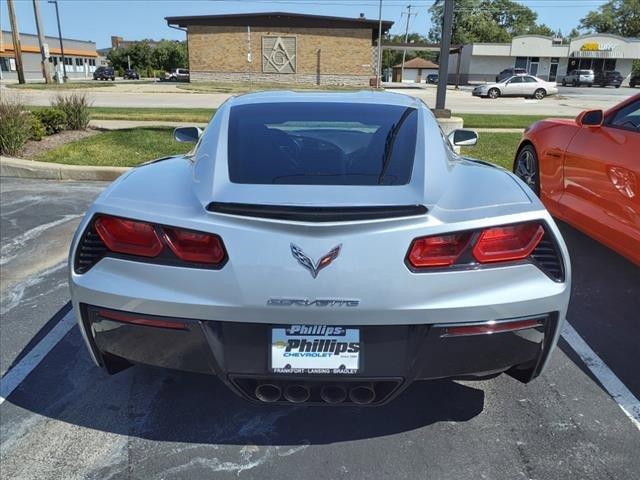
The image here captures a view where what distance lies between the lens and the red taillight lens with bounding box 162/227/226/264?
6.53ft

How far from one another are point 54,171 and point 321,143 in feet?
21.5

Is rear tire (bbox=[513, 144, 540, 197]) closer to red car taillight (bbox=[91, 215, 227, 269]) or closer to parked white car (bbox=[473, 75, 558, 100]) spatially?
red car taillight (bbox=[91, 215, 227, 269])

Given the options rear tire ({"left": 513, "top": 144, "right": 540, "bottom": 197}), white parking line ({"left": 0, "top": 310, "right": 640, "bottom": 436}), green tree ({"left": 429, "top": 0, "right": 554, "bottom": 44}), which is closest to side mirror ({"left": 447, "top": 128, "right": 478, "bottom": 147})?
rear tire ({"left": 513, "top": 144, "right": 540, "bottom": 197})

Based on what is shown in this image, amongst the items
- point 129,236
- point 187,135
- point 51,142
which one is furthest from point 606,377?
A: point 51,142

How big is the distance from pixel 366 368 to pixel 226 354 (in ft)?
1.69

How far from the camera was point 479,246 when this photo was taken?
2027 millimetres

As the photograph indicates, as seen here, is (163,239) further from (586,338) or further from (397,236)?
(586,338)

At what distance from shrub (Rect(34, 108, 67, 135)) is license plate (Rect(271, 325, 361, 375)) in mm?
10120

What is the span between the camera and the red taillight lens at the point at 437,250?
1.96m

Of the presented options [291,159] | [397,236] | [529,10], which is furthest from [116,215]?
[529,10]

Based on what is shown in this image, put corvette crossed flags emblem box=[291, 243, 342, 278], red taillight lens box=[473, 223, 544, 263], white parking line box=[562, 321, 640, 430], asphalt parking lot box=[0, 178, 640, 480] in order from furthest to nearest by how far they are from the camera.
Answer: white parking line box=[562, 321, 640, 430]
asphalt parking lot box=[0, 178, 640, 480]
red taillight lens box=[473, 223, 544, 263]
corvette crossed flags emblem box=[291, 243, 342, 278]

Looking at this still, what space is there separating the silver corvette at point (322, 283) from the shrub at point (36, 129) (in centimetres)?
874

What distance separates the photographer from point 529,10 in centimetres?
9931

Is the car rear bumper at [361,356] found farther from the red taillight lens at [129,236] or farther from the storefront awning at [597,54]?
the storefront awning at [597,54]
